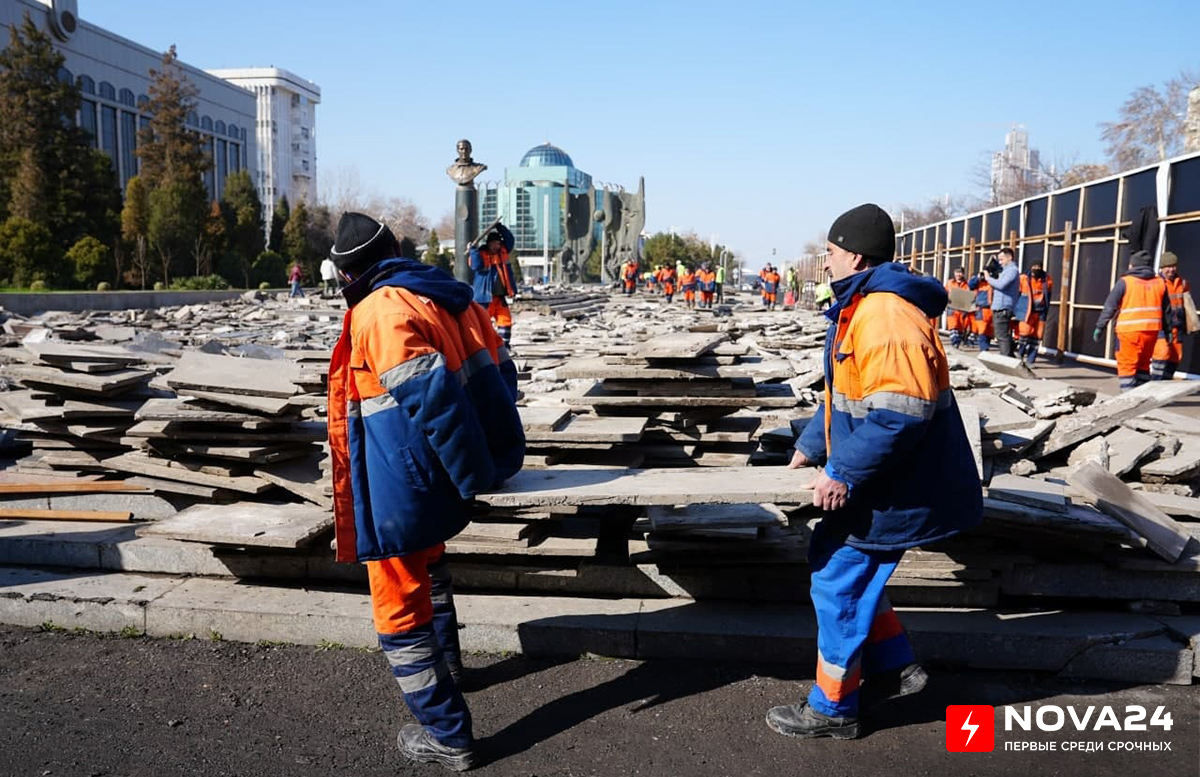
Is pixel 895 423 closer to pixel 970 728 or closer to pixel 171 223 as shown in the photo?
pixel 970 728

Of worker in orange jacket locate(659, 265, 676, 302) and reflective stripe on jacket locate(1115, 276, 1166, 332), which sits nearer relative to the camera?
reflective stripe on jacket locate(1115, 276, 1166, 332)

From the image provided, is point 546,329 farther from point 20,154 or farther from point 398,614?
point 20,154

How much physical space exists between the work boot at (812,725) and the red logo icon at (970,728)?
38 centimetres

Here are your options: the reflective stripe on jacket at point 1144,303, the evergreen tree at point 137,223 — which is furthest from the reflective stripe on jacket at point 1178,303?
the evergreen tree at point 137,223

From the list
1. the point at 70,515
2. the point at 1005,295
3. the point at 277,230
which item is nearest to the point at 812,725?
the point at 70,515

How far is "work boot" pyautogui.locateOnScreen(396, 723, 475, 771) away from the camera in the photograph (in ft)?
10.8

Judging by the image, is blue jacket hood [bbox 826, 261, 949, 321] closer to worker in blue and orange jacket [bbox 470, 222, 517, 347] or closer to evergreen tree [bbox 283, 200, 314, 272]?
worker in blue and orange jacket [bbox 470, 222, 517, 347]

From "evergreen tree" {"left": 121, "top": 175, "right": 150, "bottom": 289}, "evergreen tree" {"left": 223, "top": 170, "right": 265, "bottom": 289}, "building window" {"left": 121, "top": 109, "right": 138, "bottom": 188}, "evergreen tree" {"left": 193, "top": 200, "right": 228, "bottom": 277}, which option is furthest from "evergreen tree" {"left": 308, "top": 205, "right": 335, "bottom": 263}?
"building window" {"left": 121, "top": 109, "right": 138, "bottom": 188}

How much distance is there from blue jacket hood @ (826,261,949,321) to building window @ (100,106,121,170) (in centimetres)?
7136

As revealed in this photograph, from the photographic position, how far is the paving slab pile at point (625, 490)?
4.21 m

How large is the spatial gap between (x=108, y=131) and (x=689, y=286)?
1970 inches

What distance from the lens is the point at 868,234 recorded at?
3.35 meters

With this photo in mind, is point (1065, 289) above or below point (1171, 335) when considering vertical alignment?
above

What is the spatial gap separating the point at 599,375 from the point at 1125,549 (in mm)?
3041
